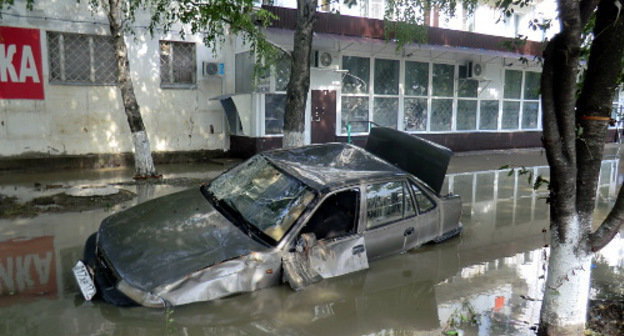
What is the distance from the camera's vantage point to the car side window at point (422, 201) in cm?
522

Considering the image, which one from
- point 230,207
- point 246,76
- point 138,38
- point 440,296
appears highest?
point 138,38

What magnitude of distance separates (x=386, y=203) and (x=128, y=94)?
21.2 ft

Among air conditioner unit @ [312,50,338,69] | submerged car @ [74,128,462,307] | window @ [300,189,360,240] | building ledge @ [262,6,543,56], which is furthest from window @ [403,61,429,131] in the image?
window @ [300,189,360,240]

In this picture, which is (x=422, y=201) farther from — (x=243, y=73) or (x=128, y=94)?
(x=243, y=73)

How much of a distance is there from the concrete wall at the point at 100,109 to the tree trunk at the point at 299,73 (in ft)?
15.1

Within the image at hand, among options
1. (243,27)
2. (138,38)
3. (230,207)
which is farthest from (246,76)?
(230,207)

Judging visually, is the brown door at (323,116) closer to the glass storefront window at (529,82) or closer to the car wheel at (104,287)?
the glass storefront window at (529,82)

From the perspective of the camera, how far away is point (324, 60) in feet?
43.5

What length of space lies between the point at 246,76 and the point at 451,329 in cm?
978

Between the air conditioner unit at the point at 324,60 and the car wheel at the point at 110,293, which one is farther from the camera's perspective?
the air conditioner unit at the point at 324,60

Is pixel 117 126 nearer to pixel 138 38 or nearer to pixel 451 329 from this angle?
pixel 138 38

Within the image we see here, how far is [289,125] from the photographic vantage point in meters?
8.09

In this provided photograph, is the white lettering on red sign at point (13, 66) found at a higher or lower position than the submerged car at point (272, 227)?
higher

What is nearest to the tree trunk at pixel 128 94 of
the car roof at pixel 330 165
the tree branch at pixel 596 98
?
the car roof at pixel 330 165
